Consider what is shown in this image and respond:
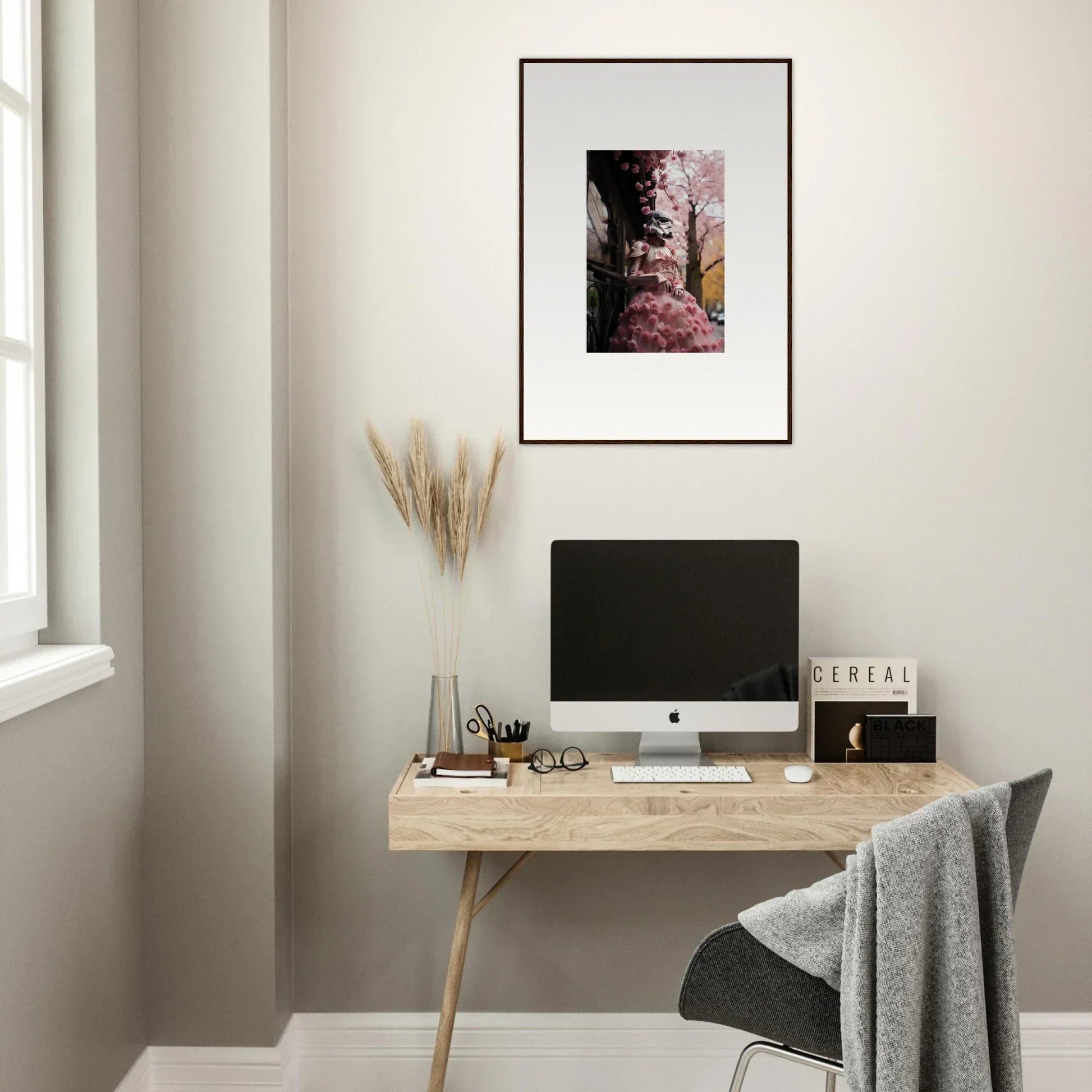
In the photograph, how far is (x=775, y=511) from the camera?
90.8 inches

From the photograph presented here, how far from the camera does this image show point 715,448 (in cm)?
230

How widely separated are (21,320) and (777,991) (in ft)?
5.77

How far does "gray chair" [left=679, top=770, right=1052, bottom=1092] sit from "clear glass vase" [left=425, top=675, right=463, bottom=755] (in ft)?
2.43

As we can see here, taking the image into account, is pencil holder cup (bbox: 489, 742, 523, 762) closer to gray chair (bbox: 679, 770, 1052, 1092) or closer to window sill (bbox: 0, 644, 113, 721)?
gray chair (bbox: 679, 770, 1052, 1092)

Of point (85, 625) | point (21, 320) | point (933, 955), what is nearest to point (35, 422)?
point (21, 320)

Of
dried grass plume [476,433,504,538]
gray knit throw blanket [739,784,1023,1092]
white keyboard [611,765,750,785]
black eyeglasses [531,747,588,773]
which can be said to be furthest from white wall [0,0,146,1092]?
gray knit throw blanket [739,784,1023,1092]

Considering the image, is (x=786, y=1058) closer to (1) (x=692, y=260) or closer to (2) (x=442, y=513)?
(2) (x=442, y=513)

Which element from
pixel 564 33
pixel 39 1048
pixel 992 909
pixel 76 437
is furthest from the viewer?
pixel 564 33

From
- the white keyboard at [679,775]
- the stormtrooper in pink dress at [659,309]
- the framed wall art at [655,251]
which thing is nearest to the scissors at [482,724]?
the white keyboard at [679,775]

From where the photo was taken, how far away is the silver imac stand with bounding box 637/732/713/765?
2.16 meters

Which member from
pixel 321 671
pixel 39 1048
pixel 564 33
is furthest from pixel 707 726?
pixel 564 33

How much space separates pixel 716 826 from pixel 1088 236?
1.61 m

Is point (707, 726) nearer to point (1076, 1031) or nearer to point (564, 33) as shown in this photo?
point (1076, 1031)

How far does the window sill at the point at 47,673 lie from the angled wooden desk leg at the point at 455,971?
0.81 metres
